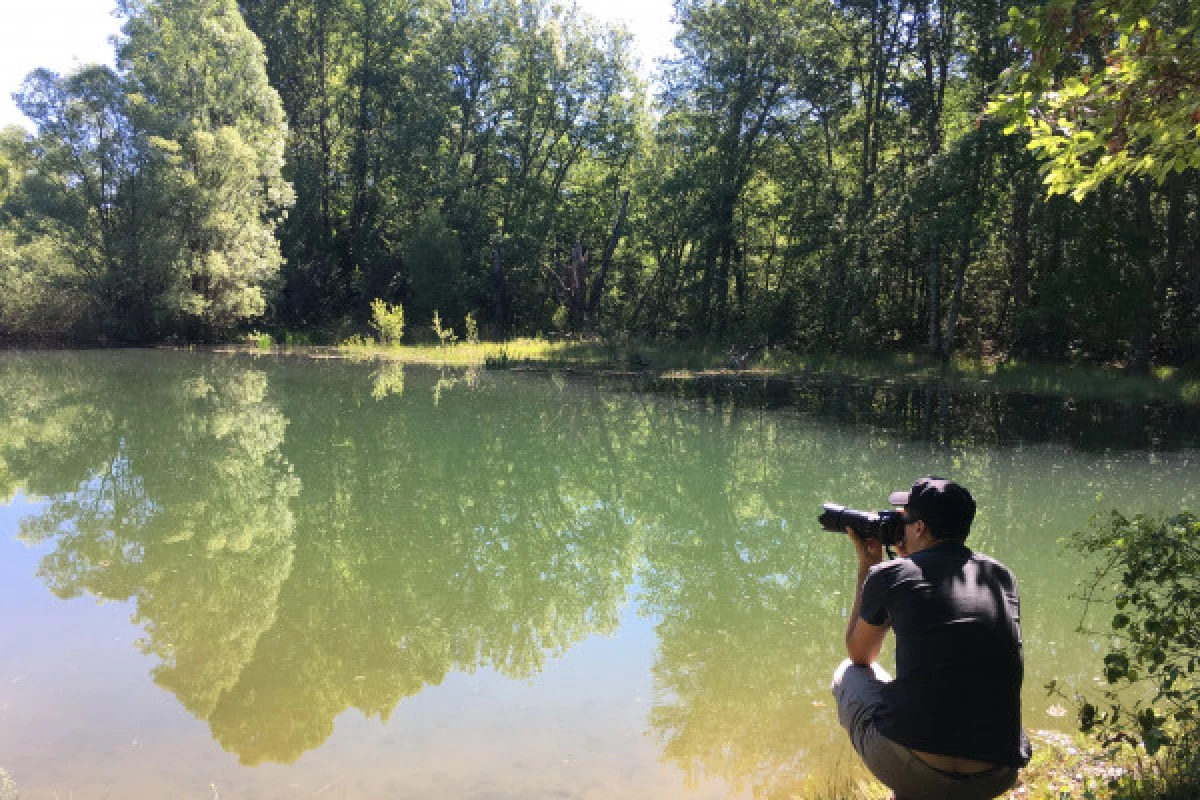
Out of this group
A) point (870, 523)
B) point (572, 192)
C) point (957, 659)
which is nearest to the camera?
point (957, 659)

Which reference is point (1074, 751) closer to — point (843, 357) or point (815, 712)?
point (815, 712)

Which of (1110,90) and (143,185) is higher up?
(143,185)

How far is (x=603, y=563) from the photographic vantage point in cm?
698

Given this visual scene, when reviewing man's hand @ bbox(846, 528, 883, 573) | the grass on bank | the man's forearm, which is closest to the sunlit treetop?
man's hand @ bbox(846, 528, 883, 573)

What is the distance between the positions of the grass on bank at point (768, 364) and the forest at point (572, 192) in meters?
1.43

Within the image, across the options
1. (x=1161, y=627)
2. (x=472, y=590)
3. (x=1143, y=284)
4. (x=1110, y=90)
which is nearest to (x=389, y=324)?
(x=1143, y=284)

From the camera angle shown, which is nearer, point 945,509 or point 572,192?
point 945,509

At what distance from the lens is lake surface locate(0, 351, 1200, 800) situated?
387cm

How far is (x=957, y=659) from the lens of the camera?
2303 mm

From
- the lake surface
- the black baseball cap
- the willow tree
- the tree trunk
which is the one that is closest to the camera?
the black baseball cap

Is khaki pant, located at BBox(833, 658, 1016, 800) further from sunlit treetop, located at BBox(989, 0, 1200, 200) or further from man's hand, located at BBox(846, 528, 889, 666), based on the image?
sunlit treetop, located at BBox(989, 0, 1200, 200)

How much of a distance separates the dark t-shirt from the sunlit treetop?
6.12 ft

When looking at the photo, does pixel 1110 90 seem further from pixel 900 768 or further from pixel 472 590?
pixel 472 590

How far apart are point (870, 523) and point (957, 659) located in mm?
716
